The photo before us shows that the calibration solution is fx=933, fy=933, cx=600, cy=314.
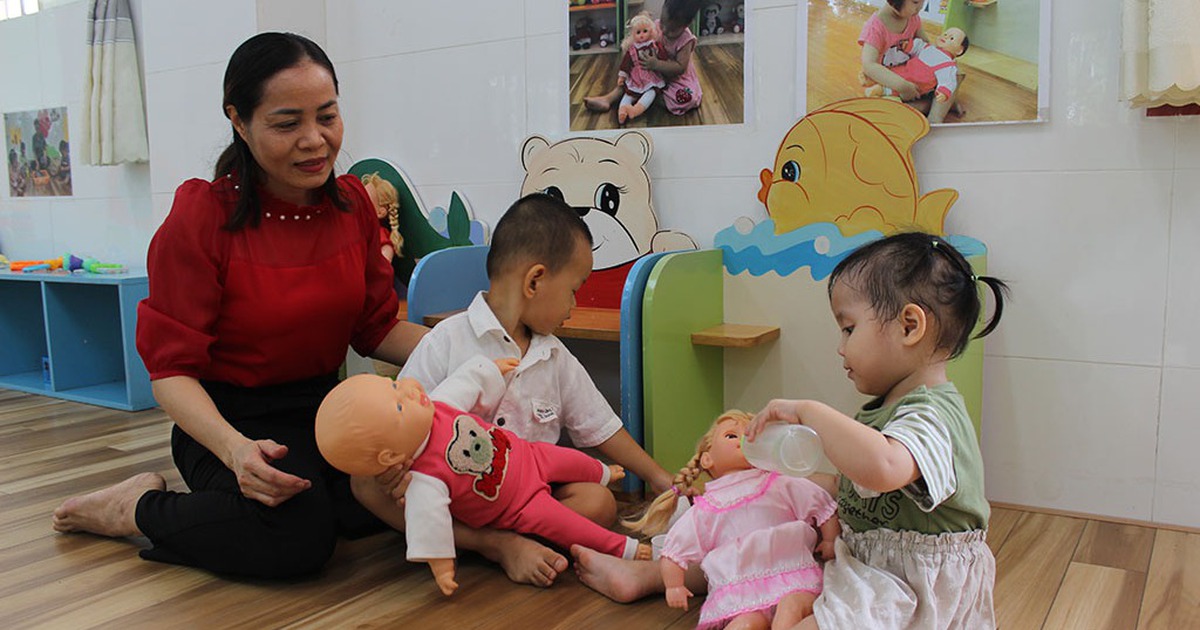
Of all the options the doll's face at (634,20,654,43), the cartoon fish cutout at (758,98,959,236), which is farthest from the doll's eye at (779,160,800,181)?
the doll's face at (634,20,654,43)

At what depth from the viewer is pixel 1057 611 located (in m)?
1.36

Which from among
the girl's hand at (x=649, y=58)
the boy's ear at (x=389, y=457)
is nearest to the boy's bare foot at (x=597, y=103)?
the girl's hand at (x=649, y=58)

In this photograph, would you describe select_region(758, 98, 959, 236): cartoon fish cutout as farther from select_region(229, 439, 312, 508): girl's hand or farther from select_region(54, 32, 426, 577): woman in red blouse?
select_region(229, 439, 312, 508): girl's hand

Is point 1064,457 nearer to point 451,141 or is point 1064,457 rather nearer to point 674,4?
point 674,4

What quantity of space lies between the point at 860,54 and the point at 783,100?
19 cm

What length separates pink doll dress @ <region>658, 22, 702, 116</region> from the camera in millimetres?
2135

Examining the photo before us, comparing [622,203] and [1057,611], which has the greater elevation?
[622,203]

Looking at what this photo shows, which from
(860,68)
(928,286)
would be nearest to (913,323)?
(928,286)

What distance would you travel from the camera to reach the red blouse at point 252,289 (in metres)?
1.53

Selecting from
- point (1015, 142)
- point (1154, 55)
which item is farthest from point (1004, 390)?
point (1154, 55)

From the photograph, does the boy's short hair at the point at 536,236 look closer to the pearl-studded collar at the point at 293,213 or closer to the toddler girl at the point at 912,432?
the pearl-studded collar at the point at 293,213

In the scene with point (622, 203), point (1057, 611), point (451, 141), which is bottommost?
point (1057, 611)

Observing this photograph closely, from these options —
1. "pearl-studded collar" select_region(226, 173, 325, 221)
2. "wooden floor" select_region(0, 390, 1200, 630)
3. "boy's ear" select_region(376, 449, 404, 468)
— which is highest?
"pearl-studded collar" select_region(226, 173, 325, 221)

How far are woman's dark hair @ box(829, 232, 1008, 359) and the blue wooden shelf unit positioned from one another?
2.45m
